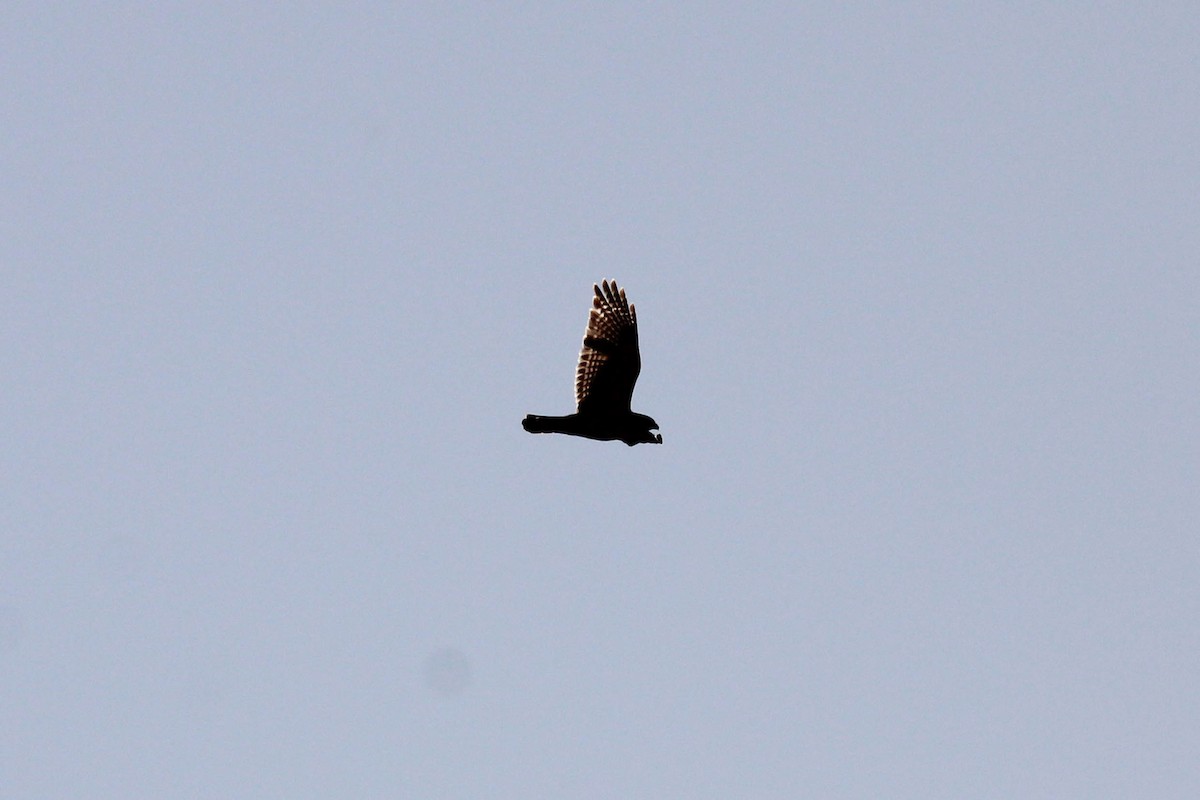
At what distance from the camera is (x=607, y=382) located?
60.8 feet

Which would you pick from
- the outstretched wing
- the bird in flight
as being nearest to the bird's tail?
the bird in flight

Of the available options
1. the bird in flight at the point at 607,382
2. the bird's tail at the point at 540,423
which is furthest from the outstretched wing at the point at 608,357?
the bird's tail at the point at 540,423

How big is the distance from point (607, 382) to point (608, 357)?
1.64 ft

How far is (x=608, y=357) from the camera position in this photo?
18.8m

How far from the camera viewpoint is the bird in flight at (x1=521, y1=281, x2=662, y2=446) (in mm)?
17984

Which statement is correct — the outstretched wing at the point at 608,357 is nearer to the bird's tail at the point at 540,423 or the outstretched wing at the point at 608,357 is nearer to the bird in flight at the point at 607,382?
the bird in flight at the point at 607,382

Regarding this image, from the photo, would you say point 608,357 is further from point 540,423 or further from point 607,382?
point 540,423

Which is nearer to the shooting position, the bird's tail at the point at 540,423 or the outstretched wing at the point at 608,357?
the bird's tail at the point at 540,423

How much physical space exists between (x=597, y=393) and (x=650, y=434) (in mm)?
1107

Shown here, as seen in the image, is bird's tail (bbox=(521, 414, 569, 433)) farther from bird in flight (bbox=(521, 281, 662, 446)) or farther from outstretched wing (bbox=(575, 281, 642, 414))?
outstretched wing (bbox=(575, 281, 642, 414))

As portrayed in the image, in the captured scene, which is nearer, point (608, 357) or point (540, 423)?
point (540, 423)

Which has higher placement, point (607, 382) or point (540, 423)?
point (607, 382)

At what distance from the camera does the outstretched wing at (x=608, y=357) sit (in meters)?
18.4

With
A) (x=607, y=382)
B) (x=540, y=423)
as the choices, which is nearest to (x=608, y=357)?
(x=607, y=382)
